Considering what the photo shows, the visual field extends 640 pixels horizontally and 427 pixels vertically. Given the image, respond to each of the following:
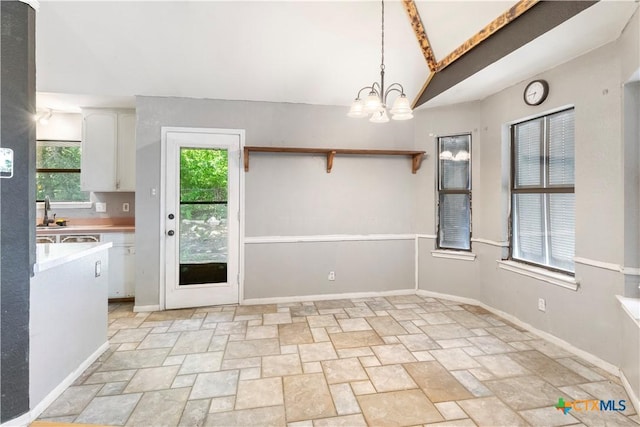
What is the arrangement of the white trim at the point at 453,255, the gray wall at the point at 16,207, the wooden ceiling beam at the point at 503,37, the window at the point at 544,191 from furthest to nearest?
1. the white trim at the point at 453,255
2. the window at the point at 544,191
3. the wooden ceiling beam at the point at 503,37
4. the gray wall at the point at 16,207

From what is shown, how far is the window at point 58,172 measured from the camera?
4.25 metres

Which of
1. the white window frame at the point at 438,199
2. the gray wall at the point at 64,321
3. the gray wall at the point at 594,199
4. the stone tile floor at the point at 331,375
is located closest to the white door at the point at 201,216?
the stone tile floor at the point at 331,375

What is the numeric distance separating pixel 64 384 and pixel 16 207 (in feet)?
4.05

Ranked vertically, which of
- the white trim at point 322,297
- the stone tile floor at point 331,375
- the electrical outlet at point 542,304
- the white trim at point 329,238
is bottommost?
the stone tile floor at point 331,375

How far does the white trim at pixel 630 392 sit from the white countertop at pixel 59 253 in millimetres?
3732

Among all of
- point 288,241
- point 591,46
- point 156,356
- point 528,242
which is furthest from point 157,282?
point 591,46

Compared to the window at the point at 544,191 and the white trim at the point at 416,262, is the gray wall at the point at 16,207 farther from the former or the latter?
the window at the point at 544,191

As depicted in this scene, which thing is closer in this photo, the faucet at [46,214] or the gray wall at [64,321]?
the gray wall at [64,321]

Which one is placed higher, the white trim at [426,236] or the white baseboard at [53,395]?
the white trim at [426,236]

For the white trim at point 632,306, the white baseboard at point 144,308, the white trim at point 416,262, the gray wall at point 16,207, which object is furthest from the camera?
the white trim at point 416,262

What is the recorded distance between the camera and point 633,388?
1920 millimetres

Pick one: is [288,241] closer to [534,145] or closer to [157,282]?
[157,282]

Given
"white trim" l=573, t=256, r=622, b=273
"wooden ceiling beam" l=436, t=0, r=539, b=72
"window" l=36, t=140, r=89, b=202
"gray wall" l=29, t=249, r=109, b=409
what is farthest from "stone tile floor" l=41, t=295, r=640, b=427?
"wooden ceiling beam" l=436, t=0, r=539, b=72

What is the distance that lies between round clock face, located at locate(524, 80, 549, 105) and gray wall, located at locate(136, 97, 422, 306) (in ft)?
4.52
